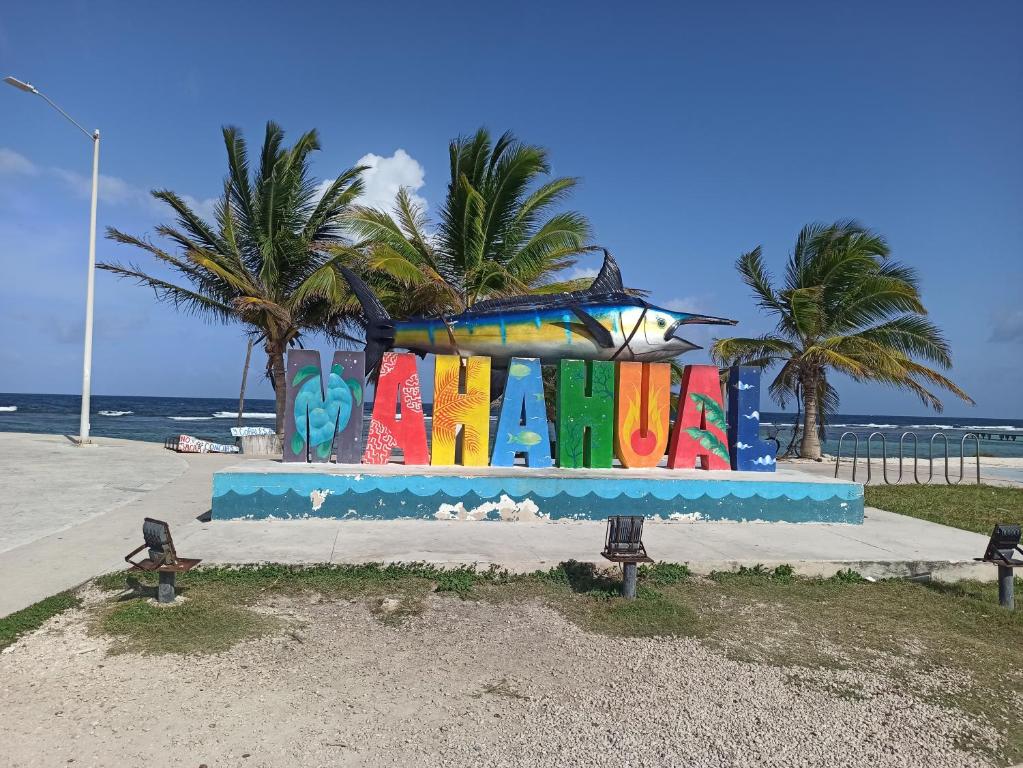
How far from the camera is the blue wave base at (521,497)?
8867 mm

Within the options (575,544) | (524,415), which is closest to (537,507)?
(575,544)

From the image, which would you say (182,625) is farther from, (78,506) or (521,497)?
(78,506)

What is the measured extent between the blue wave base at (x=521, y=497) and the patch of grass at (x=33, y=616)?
314 cm

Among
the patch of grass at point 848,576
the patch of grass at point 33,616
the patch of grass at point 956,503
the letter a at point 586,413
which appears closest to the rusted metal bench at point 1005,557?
the patch of grass at point 848,576

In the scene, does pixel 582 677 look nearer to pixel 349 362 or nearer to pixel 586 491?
pixel 586 491

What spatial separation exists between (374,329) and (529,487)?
10.9ft

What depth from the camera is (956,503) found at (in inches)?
510

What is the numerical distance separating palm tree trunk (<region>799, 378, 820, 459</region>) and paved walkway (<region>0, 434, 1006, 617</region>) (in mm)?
10662

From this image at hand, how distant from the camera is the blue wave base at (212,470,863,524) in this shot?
349 inches

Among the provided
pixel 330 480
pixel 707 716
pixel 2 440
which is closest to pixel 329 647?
pixel 707 716

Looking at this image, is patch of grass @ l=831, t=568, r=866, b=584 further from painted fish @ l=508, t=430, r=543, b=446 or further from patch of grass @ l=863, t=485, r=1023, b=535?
painted fish @ l=508, t=430, r=543, b=446

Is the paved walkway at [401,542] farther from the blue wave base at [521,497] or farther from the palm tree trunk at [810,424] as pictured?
the palm tree trunk at [810,424]

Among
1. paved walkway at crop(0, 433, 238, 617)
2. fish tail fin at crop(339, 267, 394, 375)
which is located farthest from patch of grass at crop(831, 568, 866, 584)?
paved walkway at crop(0, 433, 238, 617)

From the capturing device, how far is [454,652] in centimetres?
489
